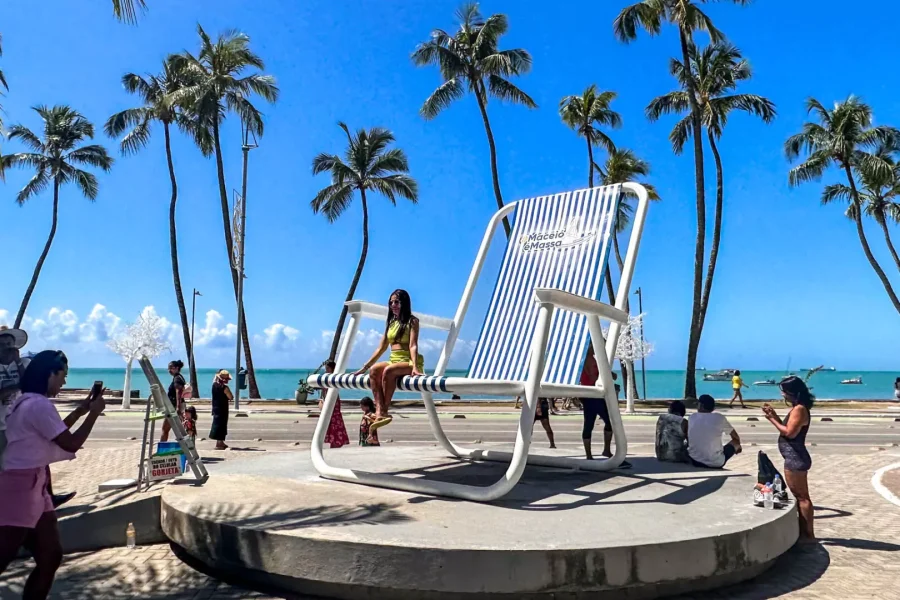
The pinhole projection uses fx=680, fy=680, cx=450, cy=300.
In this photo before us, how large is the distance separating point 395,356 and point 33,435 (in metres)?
2.59

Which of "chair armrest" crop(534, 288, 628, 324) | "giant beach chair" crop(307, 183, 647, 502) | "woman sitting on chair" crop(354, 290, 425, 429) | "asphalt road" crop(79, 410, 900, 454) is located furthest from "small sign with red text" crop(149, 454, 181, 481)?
"asphalt road" crop(79, 410, 900, 454)

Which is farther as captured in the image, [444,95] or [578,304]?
[444,95]

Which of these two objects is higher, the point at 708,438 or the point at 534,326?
the point at 534,326

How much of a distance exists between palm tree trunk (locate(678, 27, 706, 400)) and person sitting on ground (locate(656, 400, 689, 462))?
20.5 m

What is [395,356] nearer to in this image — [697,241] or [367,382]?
[367,382]

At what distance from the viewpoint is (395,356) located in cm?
516

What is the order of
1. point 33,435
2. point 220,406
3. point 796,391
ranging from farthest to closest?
1. point 220,406
2. point 796,391
3. point 33,435

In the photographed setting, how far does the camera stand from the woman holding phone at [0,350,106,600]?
2951 mm

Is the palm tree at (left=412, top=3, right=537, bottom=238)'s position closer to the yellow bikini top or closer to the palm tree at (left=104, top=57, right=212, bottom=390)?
the palm tree at (left=104, top=57, right=212, bottom=390)

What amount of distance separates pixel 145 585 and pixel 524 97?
28.6 metres

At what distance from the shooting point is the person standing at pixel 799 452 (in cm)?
470

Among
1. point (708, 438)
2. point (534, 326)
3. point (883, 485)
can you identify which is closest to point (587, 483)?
point (534, 326)

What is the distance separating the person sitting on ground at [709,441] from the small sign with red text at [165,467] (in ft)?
14.6

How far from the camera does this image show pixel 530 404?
4148 millimetres
